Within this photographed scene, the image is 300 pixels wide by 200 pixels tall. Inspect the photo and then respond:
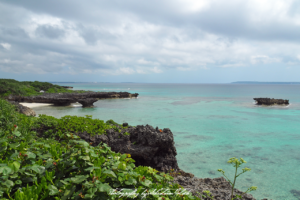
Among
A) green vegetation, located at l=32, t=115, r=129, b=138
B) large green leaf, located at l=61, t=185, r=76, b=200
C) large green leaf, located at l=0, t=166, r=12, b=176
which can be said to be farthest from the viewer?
green vegetation, located at l=32, t=115, r=129, b=138

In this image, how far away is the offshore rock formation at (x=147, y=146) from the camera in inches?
299

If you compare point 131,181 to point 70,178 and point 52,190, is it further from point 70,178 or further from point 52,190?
point 52,190

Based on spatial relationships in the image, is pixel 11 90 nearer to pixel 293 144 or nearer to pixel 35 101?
pixel 35 101

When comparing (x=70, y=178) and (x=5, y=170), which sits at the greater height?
(x=5, y=170)

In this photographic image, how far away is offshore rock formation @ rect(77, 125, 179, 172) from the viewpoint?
758 cm

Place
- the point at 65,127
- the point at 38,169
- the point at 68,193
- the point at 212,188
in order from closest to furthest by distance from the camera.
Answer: the point at 68,193
the point at 38,169
the point at 212,188
the point at 65,127

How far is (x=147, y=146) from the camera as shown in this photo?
7680 mm

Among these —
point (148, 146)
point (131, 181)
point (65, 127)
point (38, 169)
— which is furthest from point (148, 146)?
point (38, 169)

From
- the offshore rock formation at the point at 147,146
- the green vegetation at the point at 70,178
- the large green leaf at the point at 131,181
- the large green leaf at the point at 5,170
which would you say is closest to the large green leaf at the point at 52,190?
the green vegetation at the point at 70,178

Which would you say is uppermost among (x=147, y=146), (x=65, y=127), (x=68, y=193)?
(x=68, y=193)

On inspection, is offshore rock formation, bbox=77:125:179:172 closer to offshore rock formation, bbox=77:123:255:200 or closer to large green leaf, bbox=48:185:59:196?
offshore rock formation, bbox=77:123:255:200

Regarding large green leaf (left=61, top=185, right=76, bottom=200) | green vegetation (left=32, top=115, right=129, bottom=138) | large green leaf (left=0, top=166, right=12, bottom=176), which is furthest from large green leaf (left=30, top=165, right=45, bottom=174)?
green vegetation (left=32, top=115, right=129, bottom=138)

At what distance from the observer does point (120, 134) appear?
27.1 feet

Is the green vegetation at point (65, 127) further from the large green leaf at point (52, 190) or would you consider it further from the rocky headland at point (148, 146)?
the large green leaf at point (52, 190)
